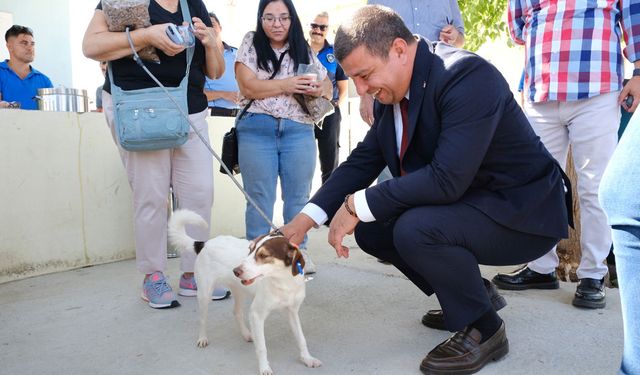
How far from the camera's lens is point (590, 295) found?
2869 mm

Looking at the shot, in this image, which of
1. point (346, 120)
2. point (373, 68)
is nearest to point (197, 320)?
point (373, 68)

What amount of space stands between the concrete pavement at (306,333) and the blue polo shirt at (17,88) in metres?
2.56

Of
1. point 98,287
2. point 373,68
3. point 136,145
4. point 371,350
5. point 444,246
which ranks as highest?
point 373,68

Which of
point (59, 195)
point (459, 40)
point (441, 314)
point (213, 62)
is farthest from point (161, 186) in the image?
point (459, 40)

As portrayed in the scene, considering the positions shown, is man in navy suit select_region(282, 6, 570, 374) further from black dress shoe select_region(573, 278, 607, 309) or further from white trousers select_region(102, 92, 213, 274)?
white trousers select_region(102, 92, 213, 274)

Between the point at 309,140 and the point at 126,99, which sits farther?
the point at 309,140

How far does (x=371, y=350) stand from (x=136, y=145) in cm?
157

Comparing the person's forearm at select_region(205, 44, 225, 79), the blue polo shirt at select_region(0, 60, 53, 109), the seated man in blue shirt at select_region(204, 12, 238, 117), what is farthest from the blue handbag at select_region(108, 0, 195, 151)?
the blue polo shirt at select_region(0, 60, 53, 109)

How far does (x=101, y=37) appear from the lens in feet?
9.39

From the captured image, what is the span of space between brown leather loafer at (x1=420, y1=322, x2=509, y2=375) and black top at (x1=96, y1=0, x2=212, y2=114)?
190cm

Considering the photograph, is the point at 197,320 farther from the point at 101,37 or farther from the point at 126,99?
the point at 101,37

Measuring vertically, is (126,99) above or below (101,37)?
below

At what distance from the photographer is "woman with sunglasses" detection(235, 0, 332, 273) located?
3432 mm

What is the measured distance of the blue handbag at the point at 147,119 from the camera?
285 centimetres
